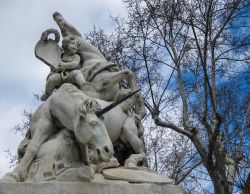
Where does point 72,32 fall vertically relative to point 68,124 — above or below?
above

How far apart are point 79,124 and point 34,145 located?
58cm

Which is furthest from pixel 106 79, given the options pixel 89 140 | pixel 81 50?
pixel 89 140

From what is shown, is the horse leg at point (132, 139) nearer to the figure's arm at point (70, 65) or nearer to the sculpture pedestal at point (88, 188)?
the sculpture pedestal at point (88, 188)

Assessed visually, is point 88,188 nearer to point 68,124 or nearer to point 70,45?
point 68,124

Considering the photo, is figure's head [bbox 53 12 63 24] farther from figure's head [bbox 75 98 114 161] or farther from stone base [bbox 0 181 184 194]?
stone base [bbox 0 181 184 194]

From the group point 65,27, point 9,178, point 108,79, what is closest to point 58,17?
point 65,27

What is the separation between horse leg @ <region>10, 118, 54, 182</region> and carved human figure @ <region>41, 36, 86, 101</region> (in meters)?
0.77

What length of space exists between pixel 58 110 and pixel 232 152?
8.79 m

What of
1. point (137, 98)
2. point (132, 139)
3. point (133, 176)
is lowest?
point (133, 176)

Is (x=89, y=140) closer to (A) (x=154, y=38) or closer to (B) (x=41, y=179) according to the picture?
(B) (x=41, y=179)

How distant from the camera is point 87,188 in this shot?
529 centimetres

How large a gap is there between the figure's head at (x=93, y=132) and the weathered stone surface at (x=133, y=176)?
1.82ft

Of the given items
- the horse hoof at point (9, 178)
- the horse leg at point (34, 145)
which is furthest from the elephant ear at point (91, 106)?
the horse hoof at point (9, 178)

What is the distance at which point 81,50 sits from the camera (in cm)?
696
